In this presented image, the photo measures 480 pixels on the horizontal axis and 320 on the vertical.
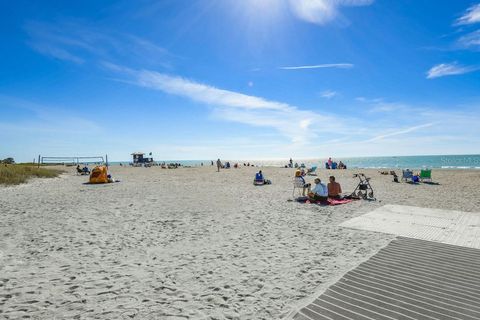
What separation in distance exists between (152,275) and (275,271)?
6.76ft

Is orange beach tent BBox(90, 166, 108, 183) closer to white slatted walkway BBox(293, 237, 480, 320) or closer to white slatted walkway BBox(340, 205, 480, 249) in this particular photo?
white slatted walkway BBox(340, 205, 480, 249)

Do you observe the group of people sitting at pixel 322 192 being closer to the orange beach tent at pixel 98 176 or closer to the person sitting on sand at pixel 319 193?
the person sitting on sand at pixel 319 193

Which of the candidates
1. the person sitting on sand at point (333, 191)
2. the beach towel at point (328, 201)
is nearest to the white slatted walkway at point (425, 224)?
the beach towel at point (328, 201)

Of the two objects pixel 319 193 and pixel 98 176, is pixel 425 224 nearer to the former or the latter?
pixel 319 193

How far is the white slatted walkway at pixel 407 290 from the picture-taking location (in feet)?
11.6

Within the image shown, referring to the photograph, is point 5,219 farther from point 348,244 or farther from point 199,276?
point 348,244

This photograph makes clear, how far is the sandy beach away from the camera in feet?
12.5

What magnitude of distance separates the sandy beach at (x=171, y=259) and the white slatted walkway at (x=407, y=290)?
29 centimetres

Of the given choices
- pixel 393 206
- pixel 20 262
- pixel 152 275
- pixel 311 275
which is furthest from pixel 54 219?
pixel 393 206

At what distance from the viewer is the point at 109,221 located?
8680mm

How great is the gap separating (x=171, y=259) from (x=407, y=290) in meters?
3.97

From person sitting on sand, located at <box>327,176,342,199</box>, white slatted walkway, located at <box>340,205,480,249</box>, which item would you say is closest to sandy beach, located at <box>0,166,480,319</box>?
white slatted walkway, located at <box>340,205,480,249</box>

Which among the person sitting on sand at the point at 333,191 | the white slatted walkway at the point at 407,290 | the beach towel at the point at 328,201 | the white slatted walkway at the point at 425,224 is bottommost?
the white slatted walkway at the point at 407,290

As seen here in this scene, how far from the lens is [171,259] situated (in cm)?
559
